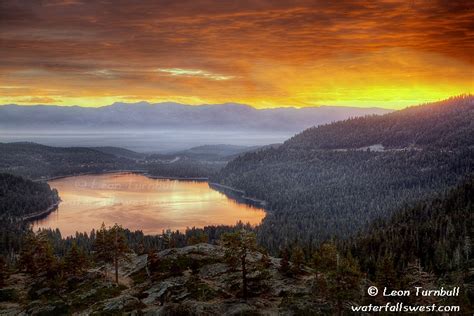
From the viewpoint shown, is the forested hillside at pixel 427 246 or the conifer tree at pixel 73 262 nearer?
the conifer tree at pixel 73 262

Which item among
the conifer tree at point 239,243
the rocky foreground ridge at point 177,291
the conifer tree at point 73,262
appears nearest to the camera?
the conifer tree at point 239,243

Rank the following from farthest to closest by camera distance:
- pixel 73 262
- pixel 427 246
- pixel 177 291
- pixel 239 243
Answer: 1. pixel 427 246
2. pixel 73 262
3. pixel 177 291
4. pixel 239 243

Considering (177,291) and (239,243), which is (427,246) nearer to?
(177,291)

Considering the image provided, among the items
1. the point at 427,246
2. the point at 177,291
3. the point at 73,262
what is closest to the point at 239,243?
the point at 177,291

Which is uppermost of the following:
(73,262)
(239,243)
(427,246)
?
(239,243)

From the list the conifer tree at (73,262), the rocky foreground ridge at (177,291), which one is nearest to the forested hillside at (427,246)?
the rocky foreground ridge at (177,291)

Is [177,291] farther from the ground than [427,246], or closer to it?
farther from the ground

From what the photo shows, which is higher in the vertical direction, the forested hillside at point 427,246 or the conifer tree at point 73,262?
the conifer tree at point 73,262

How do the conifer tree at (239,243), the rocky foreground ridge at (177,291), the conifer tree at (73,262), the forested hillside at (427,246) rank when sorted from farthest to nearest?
1. the forested hillside at (427,246)
2. the conifer tree at (73,262)
3. the rocky foreground ridge at (177,291)
4. the conifer tree at (239,243)

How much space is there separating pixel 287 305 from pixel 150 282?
117 feet

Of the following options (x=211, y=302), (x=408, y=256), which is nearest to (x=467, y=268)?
(x=408, y=256)

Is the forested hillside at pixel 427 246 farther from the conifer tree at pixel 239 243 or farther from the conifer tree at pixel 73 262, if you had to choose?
the conifer tree at pixel 73 262

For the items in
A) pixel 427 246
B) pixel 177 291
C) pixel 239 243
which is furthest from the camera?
pixel 427 246

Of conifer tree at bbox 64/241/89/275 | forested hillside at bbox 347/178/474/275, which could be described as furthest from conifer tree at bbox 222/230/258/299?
forested hillside at bbox 347/178/474/275
